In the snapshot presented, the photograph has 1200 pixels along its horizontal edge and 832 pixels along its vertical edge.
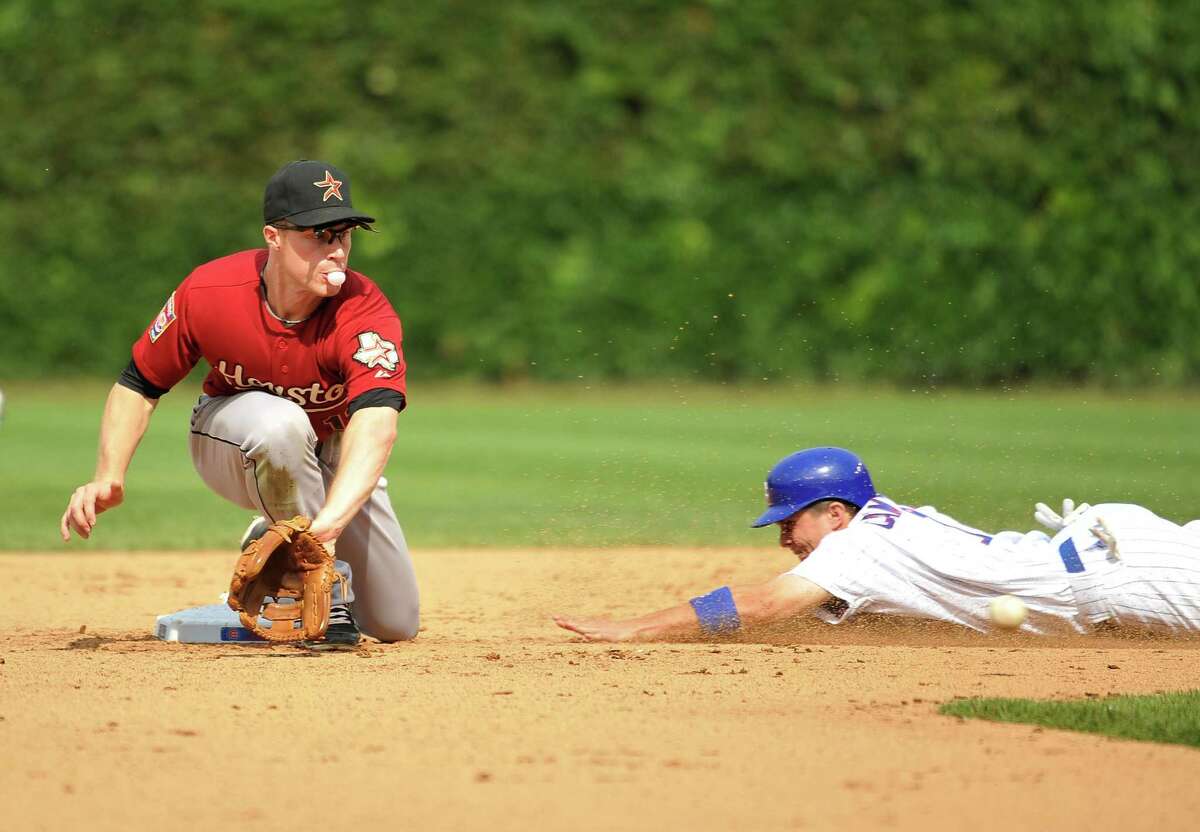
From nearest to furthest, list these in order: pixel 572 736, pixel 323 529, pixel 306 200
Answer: pixel 572 736 → pixel 323 529 → pixel 306 200

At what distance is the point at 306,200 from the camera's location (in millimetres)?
4789

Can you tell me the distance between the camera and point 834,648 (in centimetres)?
500

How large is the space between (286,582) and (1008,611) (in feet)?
7.19

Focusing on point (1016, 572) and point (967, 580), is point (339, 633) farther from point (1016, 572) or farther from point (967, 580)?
Answer: point (1016, 572)

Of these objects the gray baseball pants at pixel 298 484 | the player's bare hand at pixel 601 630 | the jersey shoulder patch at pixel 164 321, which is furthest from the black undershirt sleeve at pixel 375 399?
the player's bare hand at pixel 601 630

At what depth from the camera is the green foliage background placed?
16.2 metres

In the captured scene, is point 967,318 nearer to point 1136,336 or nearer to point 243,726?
point 1136,336

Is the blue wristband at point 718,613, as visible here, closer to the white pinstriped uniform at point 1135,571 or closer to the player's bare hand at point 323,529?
the white pinstriped uniform at point 1135,571

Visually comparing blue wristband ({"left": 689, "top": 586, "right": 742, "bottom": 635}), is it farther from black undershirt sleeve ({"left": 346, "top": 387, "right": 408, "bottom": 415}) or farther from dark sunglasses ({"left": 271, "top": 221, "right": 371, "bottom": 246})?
dark sunglasses ({"left": 271, "top": 221, "right": 371, "bottom": 246})

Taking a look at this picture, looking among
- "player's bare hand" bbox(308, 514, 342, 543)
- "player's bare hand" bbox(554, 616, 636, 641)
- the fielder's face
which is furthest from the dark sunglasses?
"player's bare hand" bbox(554, 616, 636, 641)

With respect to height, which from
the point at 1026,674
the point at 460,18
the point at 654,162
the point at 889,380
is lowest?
the point at 1026,674

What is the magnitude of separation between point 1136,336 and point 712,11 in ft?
18.0

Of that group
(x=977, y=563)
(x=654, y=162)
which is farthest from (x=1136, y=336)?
(x=977, y=563)

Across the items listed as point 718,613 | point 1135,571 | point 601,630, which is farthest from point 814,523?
point 1135,571
